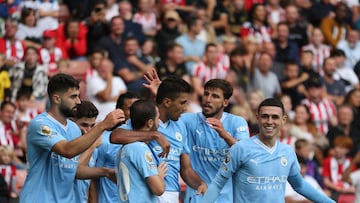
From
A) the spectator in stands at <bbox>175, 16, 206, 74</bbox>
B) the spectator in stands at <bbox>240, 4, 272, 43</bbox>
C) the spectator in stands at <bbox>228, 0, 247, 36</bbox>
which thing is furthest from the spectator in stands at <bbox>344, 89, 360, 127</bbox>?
the spectator in stands at <bbox>175, 16, 206, 74</bbox>

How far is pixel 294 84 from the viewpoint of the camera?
836 inches

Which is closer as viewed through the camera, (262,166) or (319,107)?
(262,166)

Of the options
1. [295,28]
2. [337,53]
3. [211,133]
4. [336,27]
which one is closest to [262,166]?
[211,133]

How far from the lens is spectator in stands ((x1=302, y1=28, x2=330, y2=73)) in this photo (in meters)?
22.6

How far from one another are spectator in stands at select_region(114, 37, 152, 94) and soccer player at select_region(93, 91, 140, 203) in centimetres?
713

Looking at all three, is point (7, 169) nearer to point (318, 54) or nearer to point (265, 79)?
point (265, 79)

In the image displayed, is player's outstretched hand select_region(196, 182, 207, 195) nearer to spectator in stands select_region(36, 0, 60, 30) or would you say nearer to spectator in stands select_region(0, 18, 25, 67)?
spectator in stands select_region(0, 18, 25, 67)

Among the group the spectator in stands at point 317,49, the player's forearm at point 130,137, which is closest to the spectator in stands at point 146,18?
the spectator in stands at point 317,49

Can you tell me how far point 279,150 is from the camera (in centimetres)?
1142

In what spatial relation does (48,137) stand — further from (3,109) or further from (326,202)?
(3,109)

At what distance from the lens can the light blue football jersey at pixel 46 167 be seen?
1109cm

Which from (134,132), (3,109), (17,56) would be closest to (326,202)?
(134,132)

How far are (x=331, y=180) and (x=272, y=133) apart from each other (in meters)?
8.32

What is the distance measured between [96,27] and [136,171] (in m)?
10.2
